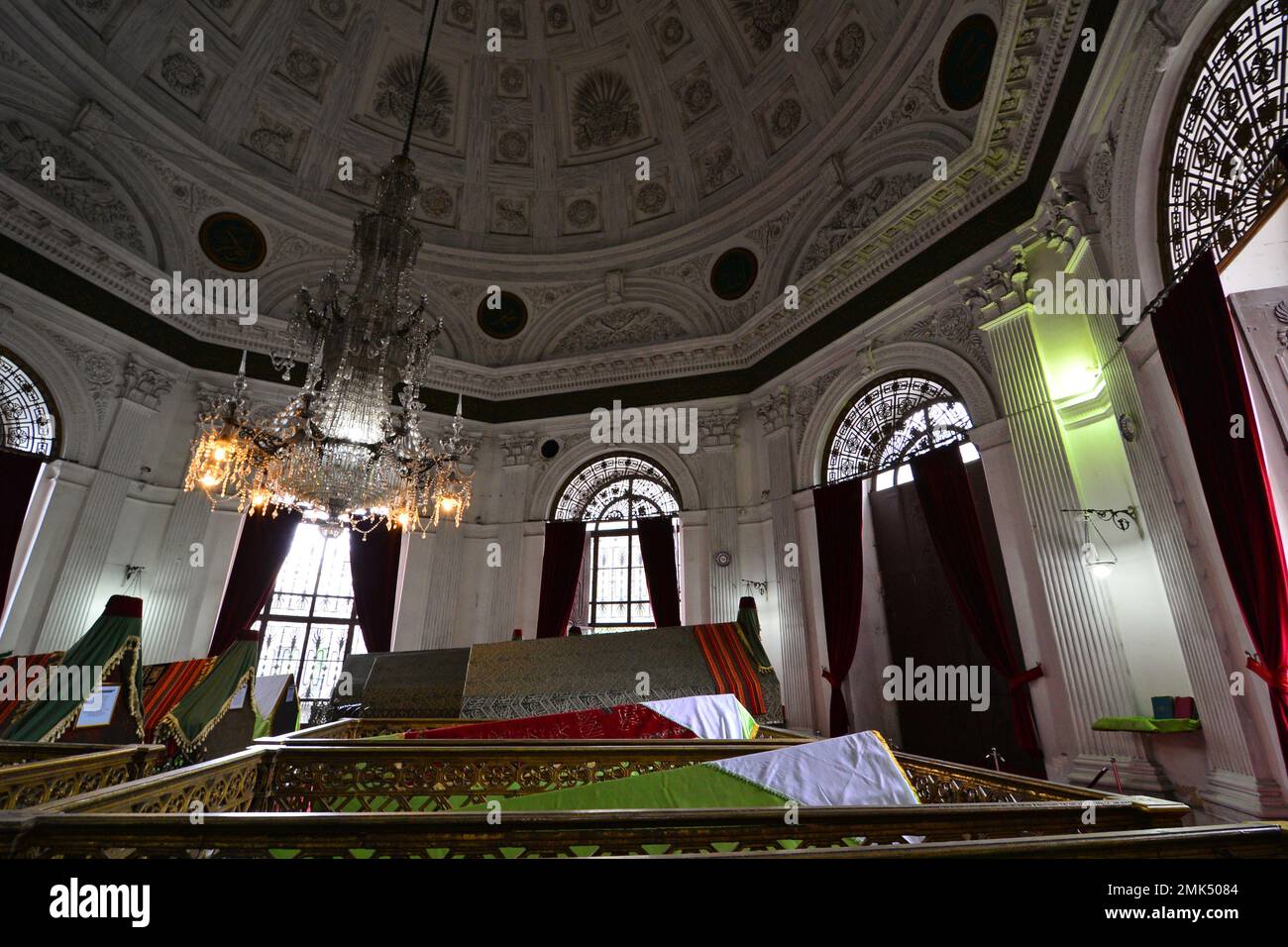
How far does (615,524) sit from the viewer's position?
1064 cm

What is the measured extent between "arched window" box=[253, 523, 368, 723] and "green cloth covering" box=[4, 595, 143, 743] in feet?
17.8

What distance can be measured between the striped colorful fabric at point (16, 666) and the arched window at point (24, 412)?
16.6 feet

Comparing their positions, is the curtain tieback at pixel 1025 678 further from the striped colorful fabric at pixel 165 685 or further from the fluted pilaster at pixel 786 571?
the striped colorful fabric at pixel 165 685

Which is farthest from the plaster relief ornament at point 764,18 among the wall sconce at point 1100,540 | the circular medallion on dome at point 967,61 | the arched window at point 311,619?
the arched window at point 311,619

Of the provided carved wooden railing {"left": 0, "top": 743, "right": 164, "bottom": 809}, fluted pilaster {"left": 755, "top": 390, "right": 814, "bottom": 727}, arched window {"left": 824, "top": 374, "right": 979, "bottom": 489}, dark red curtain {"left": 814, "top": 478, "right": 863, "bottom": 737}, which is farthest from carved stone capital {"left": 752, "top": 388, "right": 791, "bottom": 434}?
carved wooden railing {"left": 0, "top": 743, "right": 164, "bottom": 809}

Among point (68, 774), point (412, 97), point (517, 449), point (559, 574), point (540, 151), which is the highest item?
point (412, 97)

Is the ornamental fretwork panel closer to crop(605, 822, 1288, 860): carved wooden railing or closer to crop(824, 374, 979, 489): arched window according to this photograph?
crop(824, 374, 979, 489): arched window

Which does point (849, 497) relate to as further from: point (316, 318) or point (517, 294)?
point (517, 294)

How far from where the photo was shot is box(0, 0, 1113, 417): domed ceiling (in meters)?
8.10

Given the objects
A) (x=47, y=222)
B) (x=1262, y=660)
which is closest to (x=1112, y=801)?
(x=1262, y=660)

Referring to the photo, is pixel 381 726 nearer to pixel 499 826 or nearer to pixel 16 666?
pixel 16 666

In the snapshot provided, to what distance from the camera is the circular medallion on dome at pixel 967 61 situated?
23.2 ft

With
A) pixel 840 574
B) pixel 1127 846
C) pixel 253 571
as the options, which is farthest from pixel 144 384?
pixel 1127 846

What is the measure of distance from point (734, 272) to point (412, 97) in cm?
686
